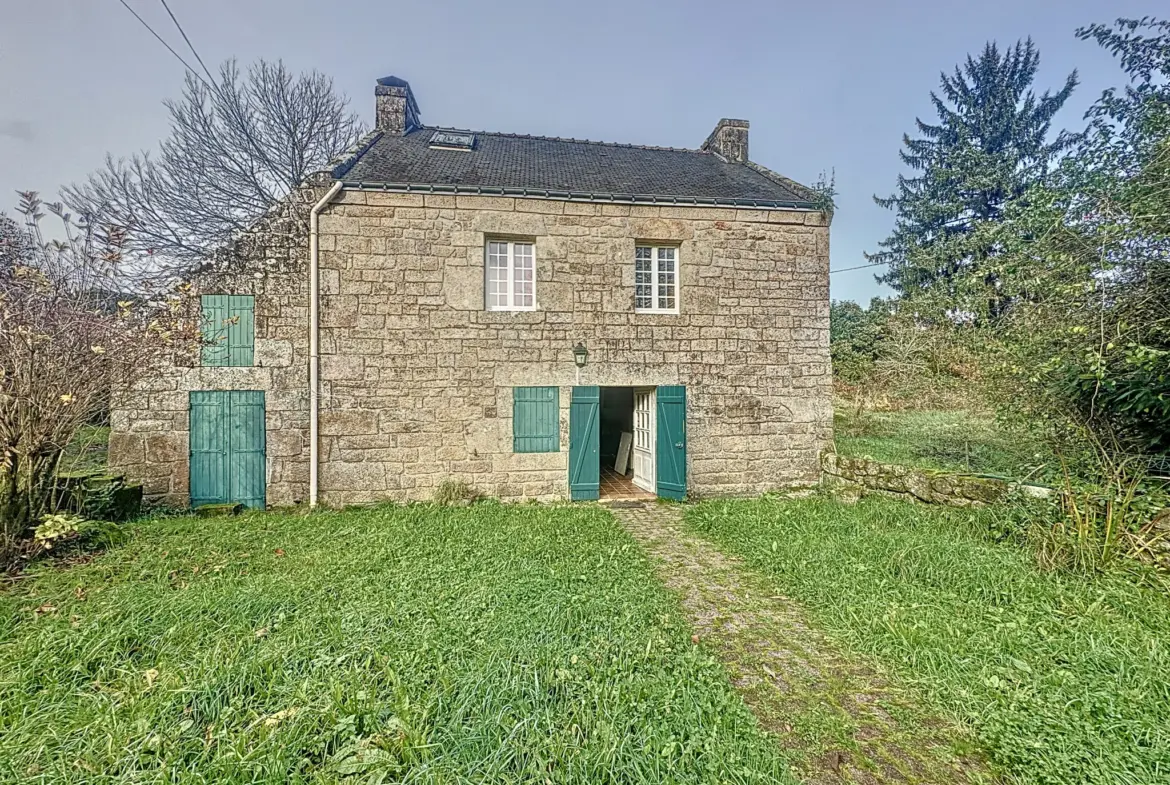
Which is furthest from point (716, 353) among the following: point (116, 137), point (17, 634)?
point (116, 137)

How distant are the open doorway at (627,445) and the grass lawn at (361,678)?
372cm

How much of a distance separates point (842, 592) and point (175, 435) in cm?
893

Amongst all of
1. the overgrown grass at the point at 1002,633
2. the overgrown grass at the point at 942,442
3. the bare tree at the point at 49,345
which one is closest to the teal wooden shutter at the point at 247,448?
the bare tree at the point at 49,345

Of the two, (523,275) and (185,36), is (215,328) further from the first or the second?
(523,275)

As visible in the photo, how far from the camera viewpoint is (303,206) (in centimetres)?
712

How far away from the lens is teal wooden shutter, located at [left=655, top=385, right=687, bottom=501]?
7.88 metres

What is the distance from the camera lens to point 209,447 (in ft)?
22.8

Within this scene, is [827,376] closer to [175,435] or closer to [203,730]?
[203,730]

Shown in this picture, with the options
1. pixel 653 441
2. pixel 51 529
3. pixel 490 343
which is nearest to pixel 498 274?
pixel 490 343

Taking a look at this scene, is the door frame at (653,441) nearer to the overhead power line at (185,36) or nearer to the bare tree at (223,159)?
the overhead power line at (185,36)

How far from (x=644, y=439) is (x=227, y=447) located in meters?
6.78

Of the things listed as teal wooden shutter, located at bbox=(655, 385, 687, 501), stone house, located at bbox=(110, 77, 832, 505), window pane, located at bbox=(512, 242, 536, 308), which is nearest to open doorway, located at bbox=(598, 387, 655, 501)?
stone house, located at bbox=(110, 77, 832, 505)

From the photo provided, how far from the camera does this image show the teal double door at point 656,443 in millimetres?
7703

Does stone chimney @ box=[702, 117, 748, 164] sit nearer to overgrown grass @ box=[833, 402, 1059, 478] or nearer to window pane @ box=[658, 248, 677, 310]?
window pane @ box=[658, 248, 677, 310]
